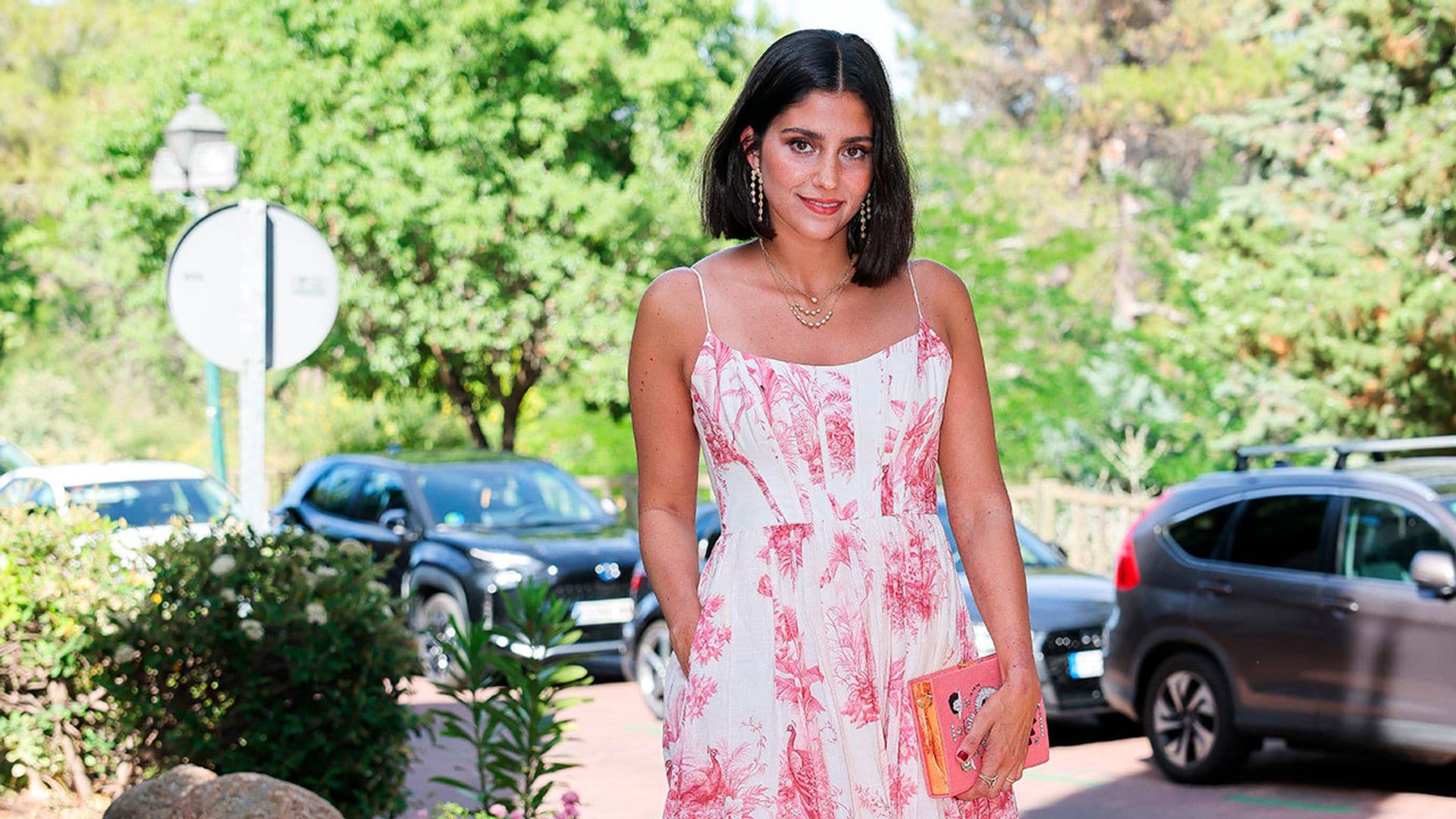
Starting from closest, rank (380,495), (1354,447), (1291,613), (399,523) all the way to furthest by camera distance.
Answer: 1. (1291,613)
2. (1354,447)
3. (399,523)
4. (380,495)

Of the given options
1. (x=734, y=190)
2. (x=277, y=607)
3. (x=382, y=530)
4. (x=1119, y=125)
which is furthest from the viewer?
(x=1119, y=125)

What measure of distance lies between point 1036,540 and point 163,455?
28.0m

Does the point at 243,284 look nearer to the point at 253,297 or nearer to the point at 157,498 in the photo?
the point at 253,297

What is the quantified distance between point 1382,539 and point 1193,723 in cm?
140

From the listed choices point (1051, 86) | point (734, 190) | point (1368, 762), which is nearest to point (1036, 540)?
point (1368, 762)

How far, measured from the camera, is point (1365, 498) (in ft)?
29.8

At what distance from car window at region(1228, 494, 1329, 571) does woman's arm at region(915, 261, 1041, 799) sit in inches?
254

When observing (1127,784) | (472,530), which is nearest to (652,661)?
(472,530)

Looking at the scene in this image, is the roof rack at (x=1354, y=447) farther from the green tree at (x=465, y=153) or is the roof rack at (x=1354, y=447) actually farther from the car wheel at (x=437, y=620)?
the green tree at (x=465, y=153)

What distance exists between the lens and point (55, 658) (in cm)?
717

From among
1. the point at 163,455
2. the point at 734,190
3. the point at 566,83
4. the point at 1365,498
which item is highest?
→ the point at 566,83

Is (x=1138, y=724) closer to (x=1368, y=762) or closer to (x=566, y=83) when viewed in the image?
(x=1368, y=762)

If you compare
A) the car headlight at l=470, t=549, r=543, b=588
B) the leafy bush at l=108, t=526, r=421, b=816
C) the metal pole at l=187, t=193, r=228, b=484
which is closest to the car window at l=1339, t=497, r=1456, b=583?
the leafy bush at l=108, t=526, r=421, b=816

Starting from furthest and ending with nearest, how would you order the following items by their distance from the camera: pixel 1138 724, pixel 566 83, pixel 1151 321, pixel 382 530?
1. pixel 1151 321
2. pixel 566 83
3. pixel 382 530
4. pixel 1138 724
